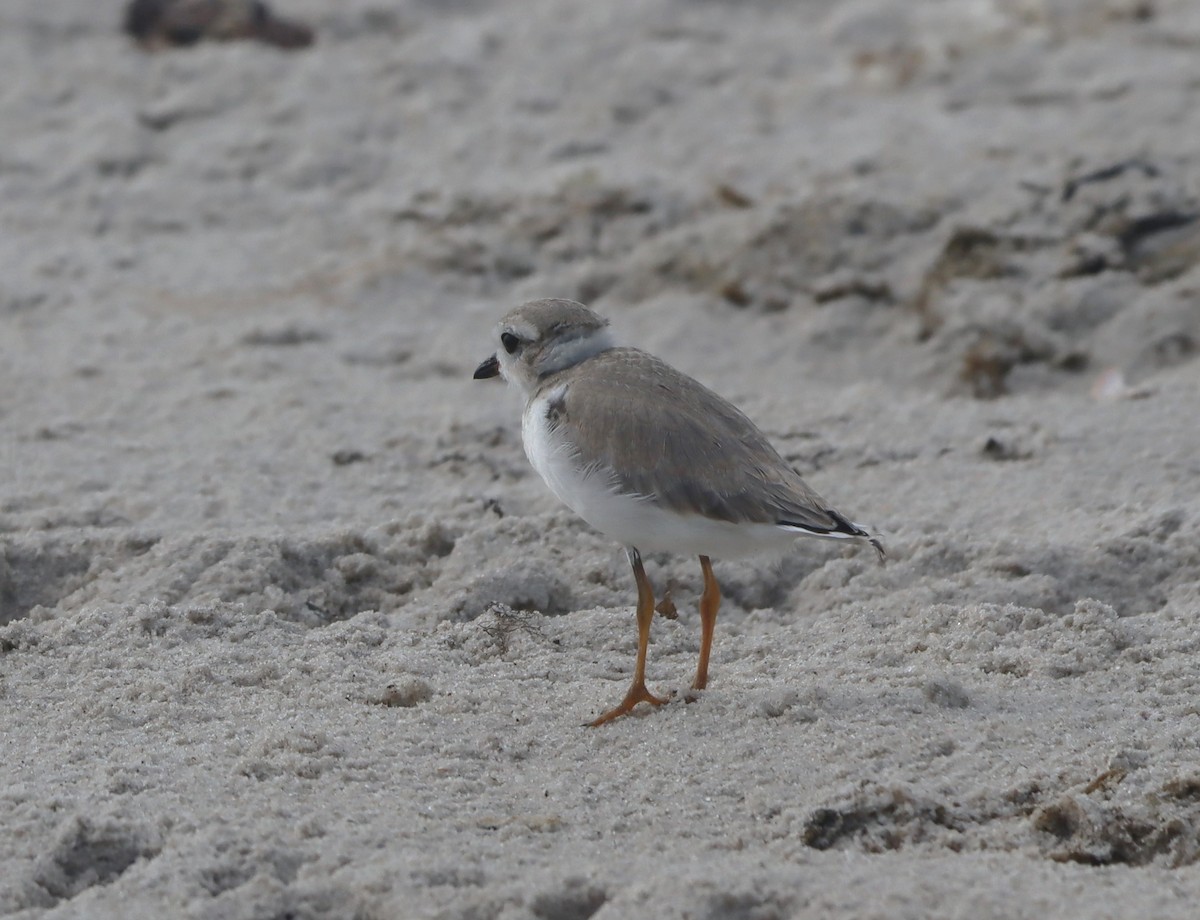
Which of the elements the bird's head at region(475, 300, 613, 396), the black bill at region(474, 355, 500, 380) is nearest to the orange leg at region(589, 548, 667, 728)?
the bird's head at region(475, 300, 613, 396)

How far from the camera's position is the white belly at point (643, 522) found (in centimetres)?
354

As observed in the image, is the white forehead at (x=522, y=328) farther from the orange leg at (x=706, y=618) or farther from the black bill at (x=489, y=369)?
the orange leg at (x=706, y=618)

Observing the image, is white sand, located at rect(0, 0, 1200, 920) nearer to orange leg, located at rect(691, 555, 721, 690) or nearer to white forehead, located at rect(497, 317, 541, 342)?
orange leg, located at rect(691, 555, 721, 690)

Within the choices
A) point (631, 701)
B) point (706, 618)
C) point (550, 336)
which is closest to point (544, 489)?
point (550, 336)

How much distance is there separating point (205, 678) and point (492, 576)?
2.71 feet

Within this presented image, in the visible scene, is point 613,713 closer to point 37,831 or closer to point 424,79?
point 37,831

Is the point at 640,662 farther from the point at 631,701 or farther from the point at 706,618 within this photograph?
the point at 706,618

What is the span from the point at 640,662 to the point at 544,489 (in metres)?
1.34

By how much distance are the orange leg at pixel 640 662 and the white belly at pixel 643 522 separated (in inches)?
2.6

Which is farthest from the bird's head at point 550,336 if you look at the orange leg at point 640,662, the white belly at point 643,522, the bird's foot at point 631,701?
the bird's foot at point 631,701

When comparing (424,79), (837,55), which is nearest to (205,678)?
(424,79)

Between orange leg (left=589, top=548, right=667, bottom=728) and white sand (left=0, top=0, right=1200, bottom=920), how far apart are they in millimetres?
44

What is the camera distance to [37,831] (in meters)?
2.97

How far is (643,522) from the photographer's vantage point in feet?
11.7
